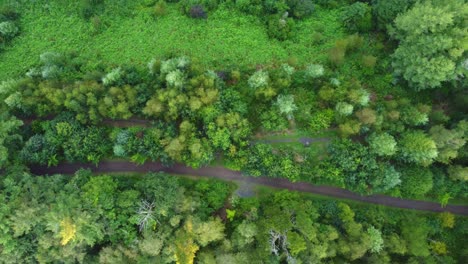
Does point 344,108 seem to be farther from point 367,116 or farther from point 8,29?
point 8,29

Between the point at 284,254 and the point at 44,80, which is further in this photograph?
the point at 44,80

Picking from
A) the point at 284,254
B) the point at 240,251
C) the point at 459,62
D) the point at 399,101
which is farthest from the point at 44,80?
the point at 459,62

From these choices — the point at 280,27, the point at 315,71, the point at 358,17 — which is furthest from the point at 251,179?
the point at 358,17

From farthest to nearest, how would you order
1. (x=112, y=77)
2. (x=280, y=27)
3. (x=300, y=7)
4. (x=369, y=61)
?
(x=300, y=7), (x=280, y=27), (x=369, y=61), (x=112, y=77)

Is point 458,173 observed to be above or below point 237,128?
below

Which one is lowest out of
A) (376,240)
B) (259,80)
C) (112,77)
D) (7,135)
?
(376,240)

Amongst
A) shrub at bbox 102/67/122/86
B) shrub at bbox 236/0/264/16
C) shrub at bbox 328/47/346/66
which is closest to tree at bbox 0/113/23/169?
shrub at bbox 102/67/122/86

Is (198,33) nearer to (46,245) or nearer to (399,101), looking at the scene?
(399,101)
